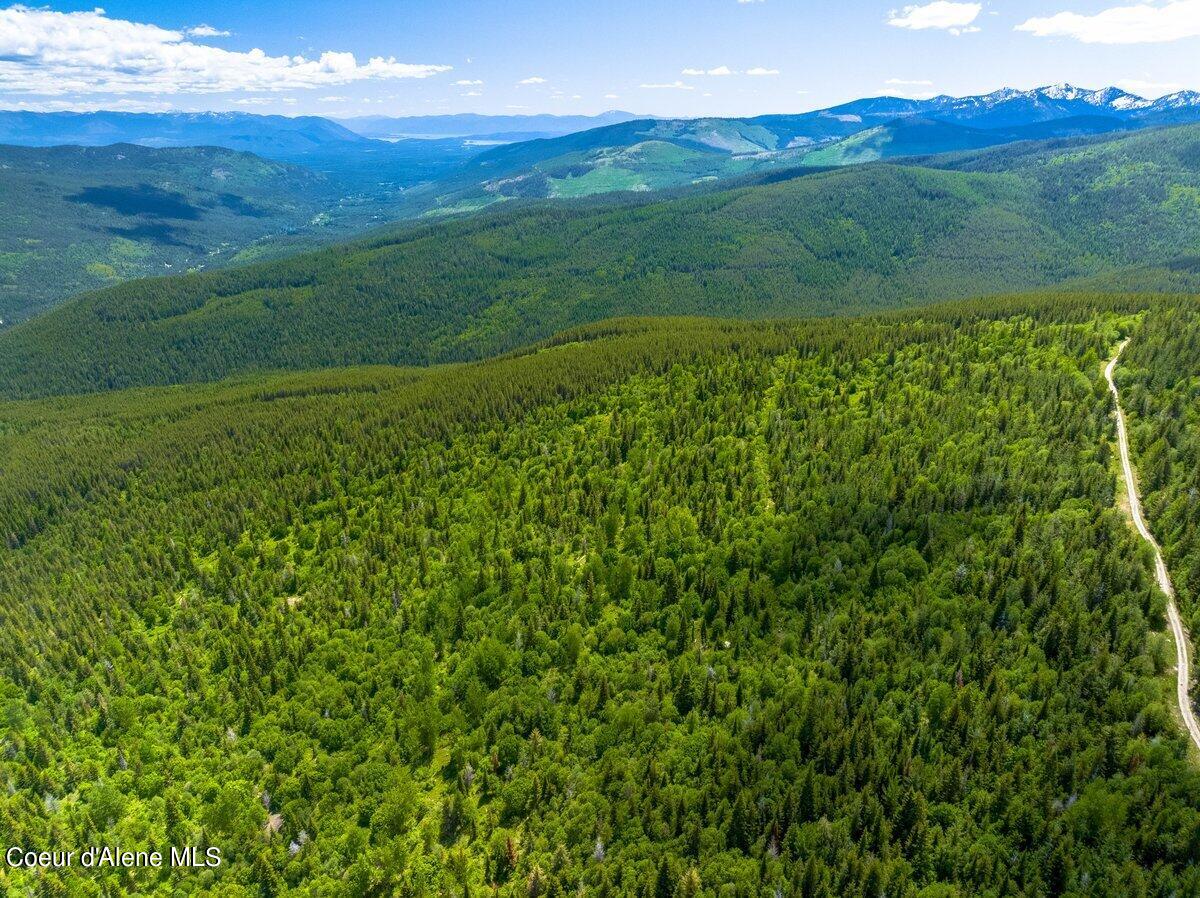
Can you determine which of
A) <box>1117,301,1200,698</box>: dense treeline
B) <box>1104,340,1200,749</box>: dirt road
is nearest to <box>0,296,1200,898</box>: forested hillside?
<box>1104,340,1200,749</box>: dirt road

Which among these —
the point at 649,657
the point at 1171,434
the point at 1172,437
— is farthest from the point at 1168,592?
the point at 649,657

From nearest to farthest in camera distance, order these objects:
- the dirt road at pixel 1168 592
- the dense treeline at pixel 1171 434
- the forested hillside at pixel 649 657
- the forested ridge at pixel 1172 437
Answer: the forested hillside at pixel 649 657 < the dirt road at pixel 1168 592 < the forested ridge at pixel 1172 437 < the dense treeline at pixel 1171 434

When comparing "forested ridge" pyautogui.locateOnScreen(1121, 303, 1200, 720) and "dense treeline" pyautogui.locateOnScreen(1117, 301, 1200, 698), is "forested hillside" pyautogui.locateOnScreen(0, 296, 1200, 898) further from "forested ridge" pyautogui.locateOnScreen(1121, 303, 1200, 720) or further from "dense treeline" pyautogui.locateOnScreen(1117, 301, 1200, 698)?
"forested ridge" pyautogui.locateOnScreen(1121, 303, 1200, 720)

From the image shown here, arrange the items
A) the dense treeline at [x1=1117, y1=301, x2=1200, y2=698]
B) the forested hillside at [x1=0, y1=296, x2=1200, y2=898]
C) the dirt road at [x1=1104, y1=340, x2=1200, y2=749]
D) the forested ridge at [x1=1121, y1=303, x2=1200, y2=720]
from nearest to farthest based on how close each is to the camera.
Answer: the forested hillside at [x1=0, y1=296, x2=1200, y2=898] < the dirt road at [x1=1104, y1=340, x2=1200, y2=749] < the forested ridge at [x1=1121, y1=303, x2=1200, y2=720] < the dense treeline at [x1=1117, y1=301, x2=1200, y2=698]

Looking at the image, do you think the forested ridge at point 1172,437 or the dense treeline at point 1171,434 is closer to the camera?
the forested ridge at point 1172,437

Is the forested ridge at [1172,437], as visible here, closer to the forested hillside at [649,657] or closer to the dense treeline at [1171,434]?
Answer: the dense treeline at [1171,434]

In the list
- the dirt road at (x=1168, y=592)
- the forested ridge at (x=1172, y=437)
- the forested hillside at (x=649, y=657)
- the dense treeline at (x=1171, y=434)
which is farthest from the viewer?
the dense treeline at (x=1171, y=434)

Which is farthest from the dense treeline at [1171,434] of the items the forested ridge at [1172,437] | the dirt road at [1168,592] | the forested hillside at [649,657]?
the forested hillside at [649,657]
